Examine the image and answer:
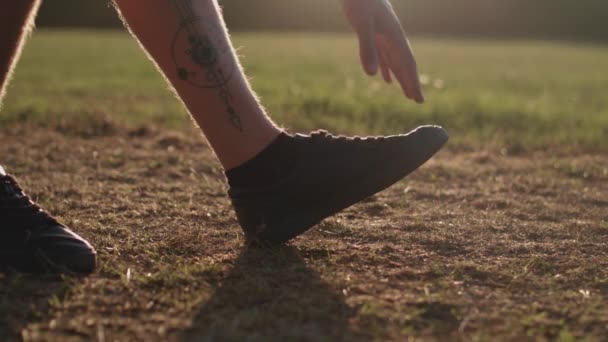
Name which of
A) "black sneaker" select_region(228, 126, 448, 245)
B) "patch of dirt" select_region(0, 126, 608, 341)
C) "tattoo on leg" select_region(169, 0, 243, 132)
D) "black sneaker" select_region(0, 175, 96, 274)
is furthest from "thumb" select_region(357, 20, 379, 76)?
"black sneaker" select_region(0, 175, 96, 274)

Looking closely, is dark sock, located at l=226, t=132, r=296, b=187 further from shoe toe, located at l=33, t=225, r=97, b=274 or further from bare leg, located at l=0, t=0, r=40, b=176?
bare leg, located at l=0, t=0, r=40, b=176

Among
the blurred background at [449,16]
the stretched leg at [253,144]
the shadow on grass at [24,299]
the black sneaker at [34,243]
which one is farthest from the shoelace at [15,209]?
the blurred background at [449,16]

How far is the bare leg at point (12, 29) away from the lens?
5.81 ft

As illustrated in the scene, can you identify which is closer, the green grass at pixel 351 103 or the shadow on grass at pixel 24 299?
the shadow on grass at pixel 24 299

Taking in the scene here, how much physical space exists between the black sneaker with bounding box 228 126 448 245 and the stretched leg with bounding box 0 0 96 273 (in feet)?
1.35

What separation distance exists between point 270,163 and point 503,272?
62cm

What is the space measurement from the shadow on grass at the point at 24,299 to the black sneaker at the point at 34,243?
0.03 m

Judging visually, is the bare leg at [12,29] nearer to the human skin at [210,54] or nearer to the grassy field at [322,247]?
the human skin at [210,54]

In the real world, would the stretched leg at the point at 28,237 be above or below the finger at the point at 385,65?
below

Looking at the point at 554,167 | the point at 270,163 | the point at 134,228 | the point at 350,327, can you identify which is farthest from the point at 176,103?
the point at 350,327

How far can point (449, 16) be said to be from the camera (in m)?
35.9

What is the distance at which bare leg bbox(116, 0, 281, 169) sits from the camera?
5.73ft

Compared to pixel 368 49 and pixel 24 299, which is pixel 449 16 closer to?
pixel 368 49

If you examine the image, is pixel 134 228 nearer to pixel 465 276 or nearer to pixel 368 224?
pixel 368 224
